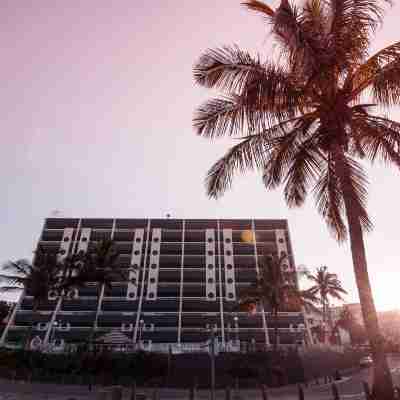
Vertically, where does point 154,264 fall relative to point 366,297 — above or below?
above

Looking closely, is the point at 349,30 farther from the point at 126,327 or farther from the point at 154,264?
the point at 154,264

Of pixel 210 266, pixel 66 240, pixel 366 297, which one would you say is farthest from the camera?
pixel 66 240

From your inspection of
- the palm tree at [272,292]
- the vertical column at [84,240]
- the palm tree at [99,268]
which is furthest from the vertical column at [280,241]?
the vertical column at [84,240]

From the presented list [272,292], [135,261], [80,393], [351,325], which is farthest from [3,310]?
[351,325]

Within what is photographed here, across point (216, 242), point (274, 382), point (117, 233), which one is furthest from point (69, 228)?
point (274, 382)

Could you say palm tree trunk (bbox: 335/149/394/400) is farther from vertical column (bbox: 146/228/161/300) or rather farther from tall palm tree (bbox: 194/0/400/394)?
vertical column (bbox: 146/228/161/300)

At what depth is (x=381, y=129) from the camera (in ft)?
28.3

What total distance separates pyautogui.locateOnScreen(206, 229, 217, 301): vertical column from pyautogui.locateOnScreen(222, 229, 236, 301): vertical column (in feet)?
7.50

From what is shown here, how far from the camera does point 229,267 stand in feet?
207

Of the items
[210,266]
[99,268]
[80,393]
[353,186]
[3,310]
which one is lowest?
[80,393]

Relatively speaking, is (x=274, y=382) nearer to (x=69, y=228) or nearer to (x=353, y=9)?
(x=353, y=9)

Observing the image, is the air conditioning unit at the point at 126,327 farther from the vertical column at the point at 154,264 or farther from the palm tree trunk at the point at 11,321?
the palm tree trunk at the point at 11,321

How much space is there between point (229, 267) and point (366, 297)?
2243 inches

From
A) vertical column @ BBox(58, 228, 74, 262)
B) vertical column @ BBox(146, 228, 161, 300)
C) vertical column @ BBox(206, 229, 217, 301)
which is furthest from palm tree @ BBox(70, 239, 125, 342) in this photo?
vertical column @ BBox(58, 228, 74, 262)
